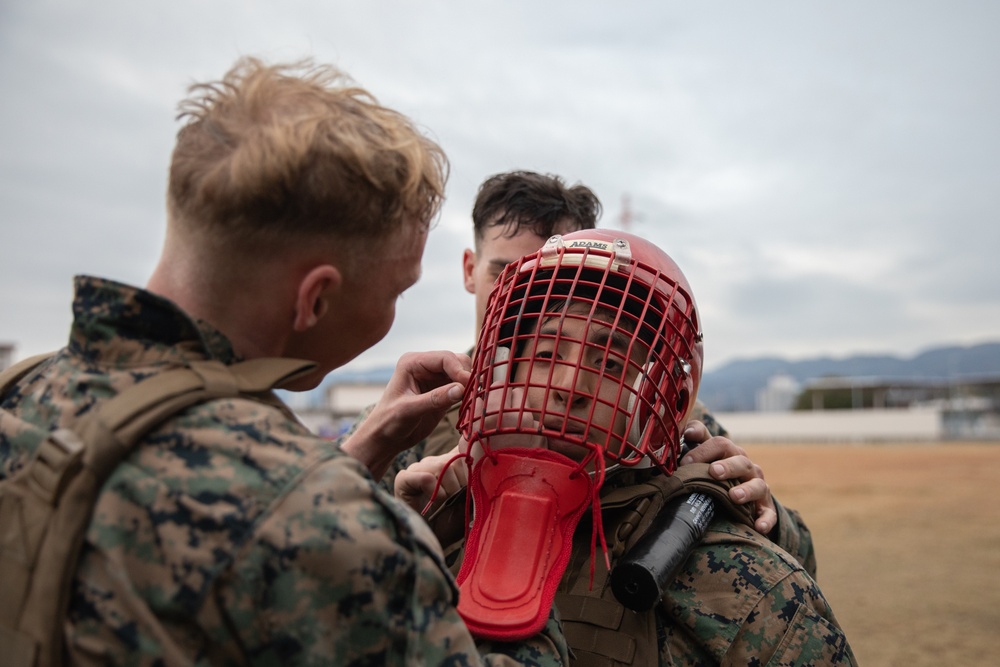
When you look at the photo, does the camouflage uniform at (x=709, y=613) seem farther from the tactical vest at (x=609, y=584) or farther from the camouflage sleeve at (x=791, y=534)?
the camouflage sleeve at (x=791, y=534)

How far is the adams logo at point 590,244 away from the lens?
9.14 ft

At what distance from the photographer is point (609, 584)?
99.8 inches

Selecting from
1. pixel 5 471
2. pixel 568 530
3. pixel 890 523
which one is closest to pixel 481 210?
pixel 568 530

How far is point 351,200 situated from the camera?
185 cm

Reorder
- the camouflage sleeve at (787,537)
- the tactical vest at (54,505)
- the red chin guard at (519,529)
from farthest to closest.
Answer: the camouflage sleeve at (787,537) < the red chin guard at (519,529) < the tactical vest at (54,505)

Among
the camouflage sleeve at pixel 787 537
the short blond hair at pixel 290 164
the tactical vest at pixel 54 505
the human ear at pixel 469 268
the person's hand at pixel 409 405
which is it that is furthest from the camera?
the human ear at pixel 469 268

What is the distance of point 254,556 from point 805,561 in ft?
9.48

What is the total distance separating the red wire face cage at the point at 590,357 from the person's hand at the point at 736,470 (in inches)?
10.1

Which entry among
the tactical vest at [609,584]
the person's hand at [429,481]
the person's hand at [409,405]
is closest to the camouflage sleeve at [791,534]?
the tactical vest at [609,584]

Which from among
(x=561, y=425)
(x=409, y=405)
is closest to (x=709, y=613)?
(x=561, y=425)

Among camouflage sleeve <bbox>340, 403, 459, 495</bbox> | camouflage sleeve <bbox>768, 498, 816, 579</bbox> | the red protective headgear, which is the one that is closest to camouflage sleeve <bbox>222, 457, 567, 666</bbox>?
the red protective headgear

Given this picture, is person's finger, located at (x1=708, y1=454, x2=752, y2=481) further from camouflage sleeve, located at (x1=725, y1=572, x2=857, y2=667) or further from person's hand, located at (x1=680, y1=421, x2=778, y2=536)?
camouflage sleeve, located at (x1=725, y1=572, x2=857, y2=667)

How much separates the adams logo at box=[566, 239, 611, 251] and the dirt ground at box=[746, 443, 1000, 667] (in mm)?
7307

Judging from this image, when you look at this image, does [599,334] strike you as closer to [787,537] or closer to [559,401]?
[559,401]
